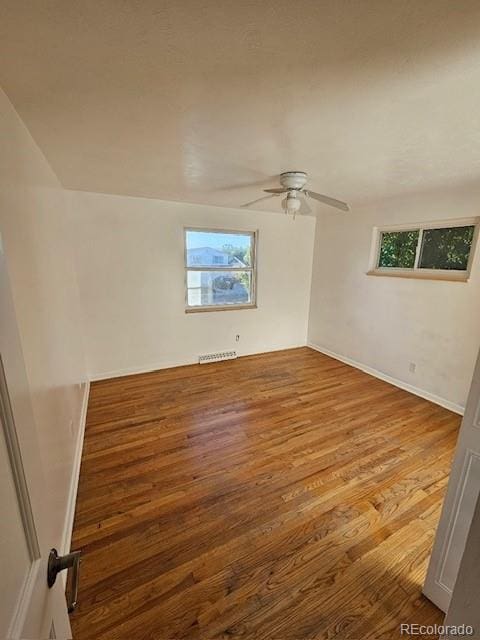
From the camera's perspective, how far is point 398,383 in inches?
136

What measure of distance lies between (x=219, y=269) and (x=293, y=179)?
191 cm

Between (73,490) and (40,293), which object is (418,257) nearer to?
(40,293)

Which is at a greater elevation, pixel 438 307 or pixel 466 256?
pixel 466 256

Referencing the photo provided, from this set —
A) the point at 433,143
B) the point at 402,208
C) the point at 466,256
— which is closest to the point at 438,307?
the point at 466,256

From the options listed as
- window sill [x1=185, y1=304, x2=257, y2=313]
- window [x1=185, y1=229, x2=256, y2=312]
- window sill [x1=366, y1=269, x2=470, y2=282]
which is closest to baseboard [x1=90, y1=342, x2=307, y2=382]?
window sill [x1=185, y1=304, x2=257, y2=313]

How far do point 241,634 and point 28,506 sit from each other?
1.21 m

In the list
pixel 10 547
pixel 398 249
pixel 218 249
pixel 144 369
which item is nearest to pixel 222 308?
pixel 218 249

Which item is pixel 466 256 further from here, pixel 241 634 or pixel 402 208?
pixel 241 634

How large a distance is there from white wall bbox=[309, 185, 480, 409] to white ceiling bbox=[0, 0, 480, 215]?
112 cm

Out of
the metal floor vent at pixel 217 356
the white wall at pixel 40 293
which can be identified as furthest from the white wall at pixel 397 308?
the white wall at pixel 40 293

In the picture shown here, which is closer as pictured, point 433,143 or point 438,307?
point 433,143

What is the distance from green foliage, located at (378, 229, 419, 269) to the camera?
327 centimetres

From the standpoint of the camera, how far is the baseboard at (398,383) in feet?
9.62

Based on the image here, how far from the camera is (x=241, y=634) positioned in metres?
1.17
